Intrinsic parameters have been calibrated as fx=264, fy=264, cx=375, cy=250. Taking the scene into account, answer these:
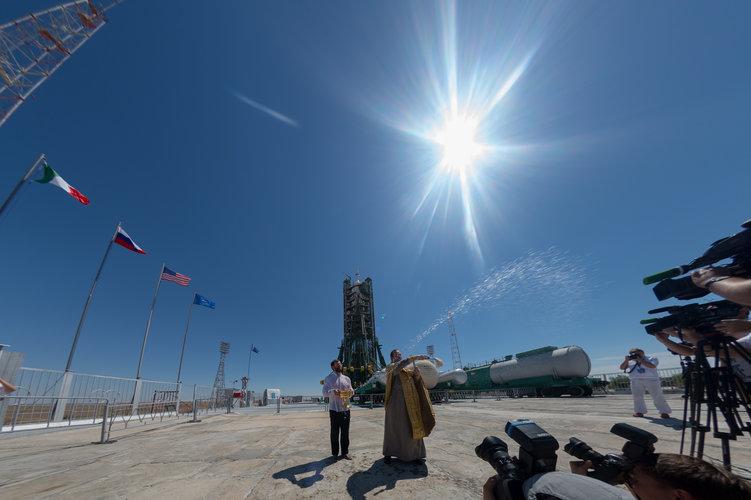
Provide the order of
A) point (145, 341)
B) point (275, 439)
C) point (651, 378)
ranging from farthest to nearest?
point (145, 341) < point (651, 378) < point (275, 439)

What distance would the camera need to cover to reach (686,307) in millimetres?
3123

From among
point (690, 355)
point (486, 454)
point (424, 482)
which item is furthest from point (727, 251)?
point (424, 482)

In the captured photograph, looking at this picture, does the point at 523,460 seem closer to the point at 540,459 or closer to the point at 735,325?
the point at 540,459

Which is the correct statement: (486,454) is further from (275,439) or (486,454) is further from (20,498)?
(275,439)

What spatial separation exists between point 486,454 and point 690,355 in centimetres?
381

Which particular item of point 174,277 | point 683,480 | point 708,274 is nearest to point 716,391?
point 708,274

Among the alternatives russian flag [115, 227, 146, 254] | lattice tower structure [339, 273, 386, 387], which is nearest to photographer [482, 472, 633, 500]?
russian flag [115, 227, 146, 254]

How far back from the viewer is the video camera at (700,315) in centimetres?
286

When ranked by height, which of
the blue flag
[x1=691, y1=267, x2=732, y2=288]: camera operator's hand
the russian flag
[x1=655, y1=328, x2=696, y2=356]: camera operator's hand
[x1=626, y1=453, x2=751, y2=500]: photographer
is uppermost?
the russian flag

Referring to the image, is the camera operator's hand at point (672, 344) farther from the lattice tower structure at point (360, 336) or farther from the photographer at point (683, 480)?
the lattice tower structure at point (360, 336)

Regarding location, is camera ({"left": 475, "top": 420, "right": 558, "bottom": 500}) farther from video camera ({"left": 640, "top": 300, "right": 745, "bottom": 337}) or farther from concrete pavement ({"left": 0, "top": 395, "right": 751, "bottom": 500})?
video camera ({"left": 640, "top": 300, "right": 745, "bottom": 337})

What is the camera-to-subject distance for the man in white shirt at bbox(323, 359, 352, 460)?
14.7ft

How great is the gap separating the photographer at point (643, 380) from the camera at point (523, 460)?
8505 mm

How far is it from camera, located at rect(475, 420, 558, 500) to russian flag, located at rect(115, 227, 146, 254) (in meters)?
20.8
